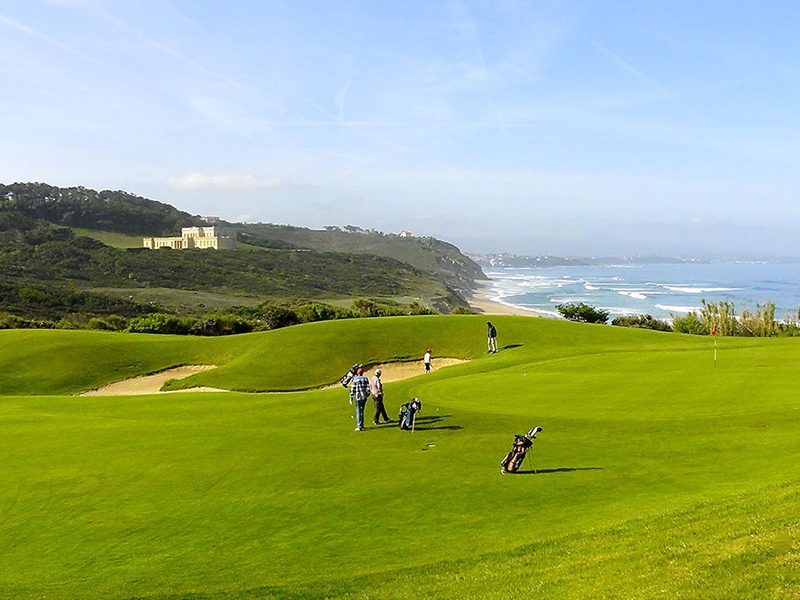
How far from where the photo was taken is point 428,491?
15.2 m

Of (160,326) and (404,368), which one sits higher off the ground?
(160,326)

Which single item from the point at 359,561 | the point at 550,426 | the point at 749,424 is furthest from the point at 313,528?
the point at 749,424

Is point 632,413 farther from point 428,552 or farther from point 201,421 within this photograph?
point 201,421

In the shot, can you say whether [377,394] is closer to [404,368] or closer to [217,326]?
[404,368]

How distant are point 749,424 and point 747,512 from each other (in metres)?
8.97

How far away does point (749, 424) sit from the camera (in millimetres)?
19734

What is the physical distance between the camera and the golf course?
1055 cm

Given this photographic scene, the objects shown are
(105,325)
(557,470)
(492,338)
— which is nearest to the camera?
(557,470)

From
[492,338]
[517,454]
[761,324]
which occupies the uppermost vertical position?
[492,338]

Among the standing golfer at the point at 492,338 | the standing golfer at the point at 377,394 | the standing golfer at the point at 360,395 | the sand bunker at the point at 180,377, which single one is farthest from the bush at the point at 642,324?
the standing golfer at the point at 360,395

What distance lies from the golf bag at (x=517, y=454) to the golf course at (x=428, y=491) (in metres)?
0.42

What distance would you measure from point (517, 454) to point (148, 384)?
32097 millimetres

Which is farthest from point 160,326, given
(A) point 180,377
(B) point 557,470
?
(B) point 557,470

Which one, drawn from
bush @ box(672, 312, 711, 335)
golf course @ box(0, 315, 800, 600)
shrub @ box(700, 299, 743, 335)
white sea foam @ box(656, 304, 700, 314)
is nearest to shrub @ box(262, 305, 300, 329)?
golf course @ box(0, 315, 800, 600)
